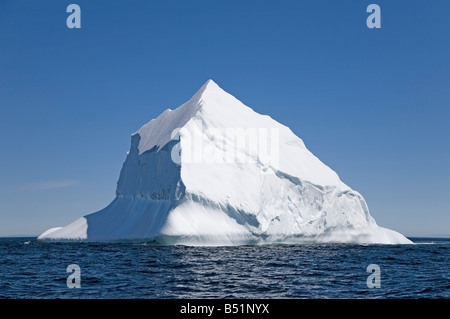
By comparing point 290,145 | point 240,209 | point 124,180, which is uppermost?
point 290,145

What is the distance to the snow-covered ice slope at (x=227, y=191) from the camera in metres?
31.9

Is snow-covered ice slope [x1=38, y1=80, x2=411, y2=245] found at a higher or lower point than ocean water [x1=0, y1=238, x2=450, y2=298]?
higher

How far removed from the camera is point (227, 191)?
3272cm

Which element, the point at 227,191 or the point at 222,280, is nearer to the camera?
the point at 222,280

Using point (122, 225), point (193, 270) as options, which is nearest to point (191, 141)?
point (122, 225)

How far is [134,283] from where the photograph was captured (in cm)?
1322

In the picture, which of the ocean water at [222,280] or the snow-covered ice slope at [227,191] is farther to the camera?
the snow-covered ice slope at [227,191]

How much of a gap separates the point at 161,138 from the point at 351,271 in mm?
26081

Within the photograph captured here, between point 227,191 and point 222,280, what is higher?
point 227,191

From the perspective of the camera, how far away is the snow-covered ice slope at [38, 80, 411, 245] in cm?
3186

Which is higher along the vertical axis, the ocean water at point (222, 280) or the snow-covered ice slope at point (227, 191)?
the snow-covered ice slope at point (227, 191)

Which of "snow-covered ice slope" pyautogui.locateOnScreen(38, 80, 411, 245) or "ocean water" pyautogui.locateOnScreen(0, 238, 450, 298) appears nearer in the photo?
"ocean water" pyautogui.locateOnScreen(0, 238, 450, 298)

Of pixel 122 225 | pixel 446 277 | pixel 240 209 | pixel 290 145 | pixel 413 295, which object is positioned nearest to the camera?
pixel 413 295
